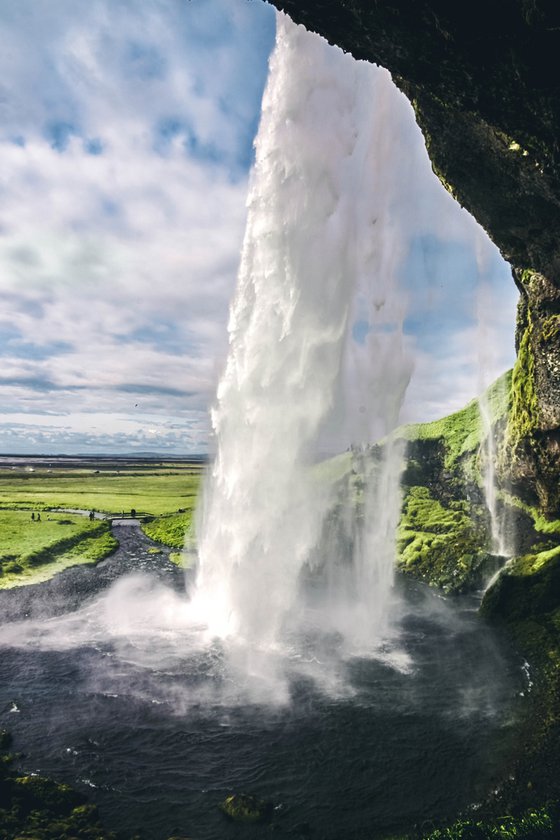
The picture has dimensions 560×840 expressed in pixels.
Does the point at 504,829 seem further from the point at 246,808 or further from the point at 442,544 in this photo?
the point at 442,544

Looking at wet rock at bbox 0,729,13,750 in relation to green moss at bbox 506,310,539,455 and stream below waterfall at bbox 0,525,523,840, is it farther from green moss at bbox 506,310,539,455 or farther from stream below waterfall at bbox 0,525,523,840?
green moss at bbox 506,310,539,455

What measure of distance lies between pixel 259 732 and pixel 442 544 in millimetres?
32670

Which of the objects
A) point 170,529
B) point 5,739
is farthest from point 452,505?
point 5,739

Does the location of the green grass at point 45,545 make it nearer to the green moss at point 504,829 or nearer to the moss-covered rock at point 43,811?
the moss-covered rock at point 43,811

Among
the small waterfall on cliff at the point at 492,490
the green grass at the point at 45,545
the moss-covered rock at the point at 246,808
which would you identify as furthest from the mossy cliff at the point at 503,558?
the green grass at the point at 45,545

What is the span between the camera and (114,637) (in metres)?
27.8

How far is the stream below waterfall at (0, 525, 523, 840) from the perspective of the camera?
1488 centimetres

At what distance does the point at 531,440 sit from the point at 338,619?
70.5 ft

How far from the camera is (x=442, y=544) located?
46.7 m

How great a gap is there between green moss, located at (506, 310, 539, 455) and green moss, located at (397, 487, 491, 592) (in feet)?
32.5

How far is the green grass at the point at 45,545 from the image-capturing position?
137 feet

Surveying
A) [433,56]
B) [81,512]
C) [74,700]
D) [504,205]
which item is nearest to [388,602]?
[74,700]

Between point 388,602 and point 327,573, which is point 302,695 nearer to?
point 388,602

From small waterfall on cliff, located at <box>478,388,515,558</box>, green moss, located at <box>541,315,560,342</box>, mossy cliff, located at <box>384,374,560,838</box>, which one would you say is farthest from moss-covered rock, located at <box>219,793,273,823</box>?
small waterfall on cliff, located at <box>478,388,515,558</box>
